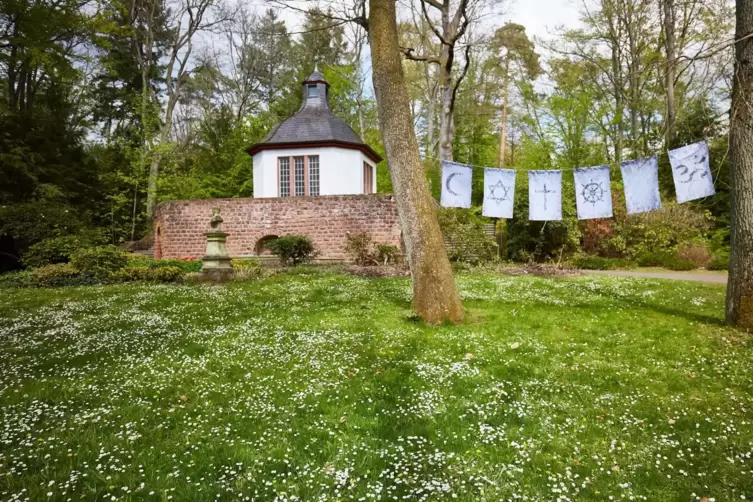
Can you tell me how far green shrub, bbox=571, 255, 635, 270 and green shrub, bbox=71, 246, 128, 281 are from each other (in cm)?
1632

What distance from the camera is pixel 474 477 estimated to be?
2.93m

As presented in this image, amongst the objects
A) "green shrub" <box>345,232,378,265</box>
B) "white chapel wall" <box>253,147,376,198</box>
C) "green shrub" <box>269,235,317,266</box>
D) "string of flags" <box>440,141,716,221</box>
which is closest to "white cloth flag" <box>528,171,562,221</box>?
"string of flags" <box>440,141,716,221</box>

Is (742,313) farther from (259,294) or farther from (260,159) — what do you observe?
(260,159)

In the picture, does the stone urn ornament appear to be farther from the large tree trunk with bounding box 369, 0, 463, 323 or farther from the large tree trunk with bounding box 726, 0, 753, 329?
the large tree trunk with bounding box 726, 0, 753, 329

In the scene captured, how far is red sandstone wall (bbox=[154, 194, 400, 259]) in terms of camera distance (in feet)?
59.8

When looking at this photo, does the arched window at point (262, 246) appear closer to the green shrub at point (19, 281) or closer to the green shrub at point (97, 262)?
the green shrub at point (97, 262)

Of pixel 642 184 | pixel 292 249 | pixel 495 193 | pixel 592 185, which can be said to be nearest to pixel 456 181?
pixel 495 193

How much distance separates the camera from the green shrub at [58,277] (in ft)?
42.1

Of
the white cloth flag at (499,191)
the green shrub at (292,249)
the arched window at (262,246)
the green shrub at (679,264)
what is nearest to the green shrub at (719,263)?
the green shrub at (679,264)

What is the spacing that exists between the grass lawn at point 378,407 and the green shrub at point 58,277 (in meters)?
5.56

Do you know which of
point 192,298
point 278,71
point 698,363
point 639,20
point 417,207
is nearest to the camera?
Answer: point 698,363

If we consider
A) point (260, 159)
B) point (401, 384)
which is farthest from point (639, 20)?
point (401, 384)

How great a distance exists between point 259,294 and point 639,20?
24072 millimetres

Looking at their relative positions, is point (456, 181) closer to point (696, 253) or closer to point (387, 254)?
point (387, 254)
